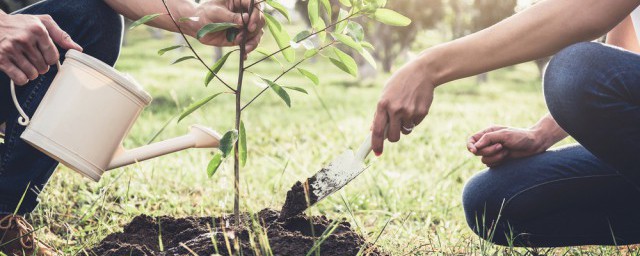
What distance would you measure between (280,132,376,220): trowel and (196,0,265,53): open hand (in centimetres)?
43

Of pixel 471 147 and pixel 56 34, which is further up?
pixel 56 34

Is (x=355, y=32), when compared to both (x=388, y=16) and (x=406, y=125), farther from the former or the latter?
(x=406, y=125)

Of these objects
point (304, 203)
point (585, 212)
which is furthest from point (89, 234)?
point (585, 212)

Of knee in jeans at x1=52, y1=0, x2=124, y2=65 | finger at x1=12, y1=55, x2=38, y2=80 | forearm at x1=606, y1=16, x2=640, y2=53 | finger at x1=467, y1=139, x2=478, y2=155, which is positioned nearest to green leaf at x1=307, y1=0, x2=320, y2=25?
finger at x1=467, y1=139, x2=478, y2=155

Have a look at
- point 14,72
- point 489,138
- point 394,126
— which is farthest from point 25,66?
point 489,138

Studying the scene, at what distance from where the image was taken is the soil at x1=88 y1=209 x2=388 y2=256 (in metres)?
1.67

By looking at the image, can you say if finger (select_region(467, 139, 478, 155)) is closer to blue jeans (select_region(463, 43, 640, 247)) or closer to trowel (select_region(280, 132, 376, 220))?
blue jeans (select_region(463, 43, 640, 247))

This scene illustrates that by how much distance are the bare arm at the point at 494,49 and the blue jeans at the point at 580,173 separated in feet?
0.34

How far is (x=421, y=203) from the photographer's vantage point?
294 cm

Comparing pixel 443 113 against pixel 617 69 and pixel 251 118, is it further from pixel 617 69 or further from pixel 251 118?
pixel 617 69

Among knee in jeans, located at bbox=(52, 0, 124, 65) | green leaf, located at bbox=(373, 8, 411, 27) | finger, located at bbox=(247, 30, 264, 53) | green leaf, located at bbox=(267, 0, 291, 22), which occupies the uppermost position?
knee in jeans, located at bbox=(52, 0, 124, 65)

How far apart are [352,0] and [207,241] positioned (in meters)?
0.76

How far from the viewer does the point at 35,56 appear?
67.2 inches

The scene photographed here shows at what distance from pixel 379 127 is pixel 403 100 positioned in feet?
0.32
